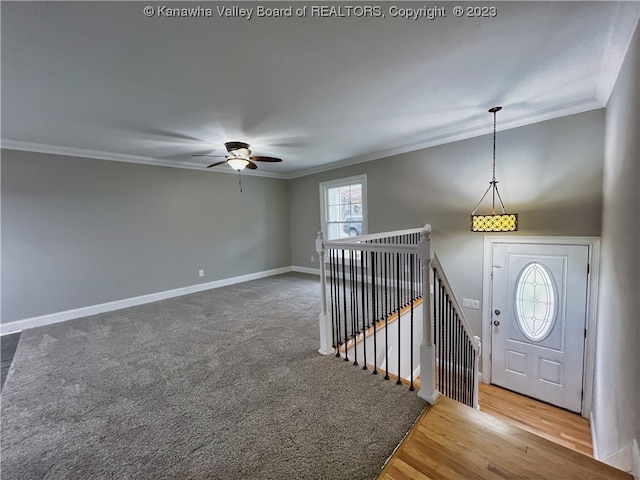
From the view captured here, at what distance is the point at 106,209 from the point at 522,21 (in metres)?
5.28

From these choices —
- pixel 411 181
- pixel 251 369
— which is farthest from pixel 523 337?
pixel 251 369

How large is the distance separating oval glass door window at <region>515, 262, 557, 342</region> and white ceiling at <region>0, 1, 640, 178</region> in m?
1.87

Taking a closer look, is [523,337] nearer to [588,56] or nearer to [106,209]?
[588,56]

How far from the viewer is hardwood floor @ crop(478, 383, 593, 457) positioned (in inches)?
110

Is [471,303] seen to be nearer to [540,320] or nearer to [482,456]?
[540,320]

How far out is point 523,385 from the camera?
11.3 feet

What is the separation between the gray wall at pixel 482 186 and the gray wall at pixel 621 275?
0.26 m

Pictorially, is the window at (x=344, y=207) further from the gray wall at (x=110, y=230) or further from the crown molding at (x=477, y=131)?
the gray wall at (x=110, y=230)

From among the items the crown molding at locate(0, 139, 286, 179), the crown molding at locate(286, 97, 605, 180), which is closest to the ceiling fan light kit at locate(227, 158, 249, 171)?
the crown molding at locate(0, 139, 286, 179)

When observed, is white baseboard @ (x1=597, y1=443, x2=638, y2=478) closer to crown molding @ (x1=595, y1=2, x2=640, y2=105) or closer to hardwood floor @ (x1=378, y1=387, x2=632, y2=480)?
hardwood floor @ (x1=378, y1=387, x2=632, y2=480)

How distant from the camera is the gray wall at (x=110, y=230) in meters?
3.50

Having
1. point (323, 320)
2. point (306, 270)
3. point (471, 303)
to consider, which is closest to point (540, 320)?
point (471, 303)

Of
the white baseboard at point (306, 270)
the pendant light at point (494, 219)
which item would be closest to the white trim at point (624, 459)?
the pendant light at point (494, 219)

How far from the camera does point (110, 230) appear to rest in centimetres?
414
